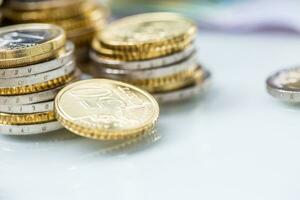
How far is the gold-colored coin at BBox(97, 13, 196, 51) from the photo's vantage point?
70 cm

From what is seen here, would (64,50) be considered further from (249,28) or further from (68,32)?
(249,28)

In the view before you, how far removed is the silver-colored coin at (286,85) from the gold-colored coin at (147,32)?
0.11 metres

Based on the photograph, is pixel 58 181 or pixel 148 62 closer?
pixel 58 181

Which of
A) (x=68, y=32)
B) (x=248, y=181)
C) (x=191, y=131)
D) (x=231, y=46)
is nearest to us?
(x=248, y=181)

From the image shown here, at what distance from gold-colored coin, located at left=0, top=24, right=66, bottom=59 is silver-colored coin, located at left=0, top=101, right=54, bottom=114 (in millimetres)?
48

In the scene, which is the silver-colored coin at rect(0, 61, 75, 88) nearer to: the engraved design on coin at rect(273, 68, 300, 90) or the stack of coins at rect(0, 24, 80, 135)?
the stack of coins at rect(0, 24, 80, 135)

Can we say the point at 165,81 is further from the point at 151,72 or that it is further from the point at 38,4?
the point at 38,4

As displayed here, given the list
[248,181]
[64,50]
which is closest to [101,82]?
[64,50]

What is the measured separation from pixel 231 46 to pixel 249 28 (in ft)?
0.19

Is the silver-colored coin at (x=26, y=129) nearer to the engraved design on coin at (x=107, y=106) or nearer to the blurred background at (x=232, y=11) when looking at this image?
the engraved design on coin at (x=107, y=106)

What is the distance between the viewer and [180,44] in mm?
706

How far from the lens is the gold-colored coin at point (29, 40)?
2.04ft

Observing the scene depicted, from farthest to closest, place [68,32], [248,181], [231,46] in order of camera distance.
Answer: [231,46], [68,32], [248,181]

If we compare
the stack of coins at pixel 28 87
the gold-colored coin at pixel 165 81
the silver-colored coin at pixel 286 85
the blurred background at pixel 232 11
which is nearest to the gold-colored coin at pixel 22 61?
the stack of coins at pixel 28 87
